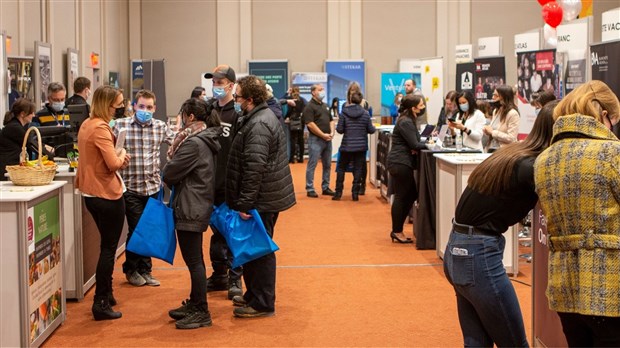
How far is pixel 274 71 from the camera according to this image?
59.1 feet

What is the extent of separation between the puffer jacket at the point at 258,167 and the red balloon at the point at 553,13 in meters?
6.98

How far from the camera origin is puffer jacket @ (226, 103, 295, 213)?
5.11 meters

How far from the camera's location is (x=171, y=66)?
1836 cm

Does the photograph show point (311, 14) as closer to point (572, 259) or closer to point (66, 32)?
point (66, 32)

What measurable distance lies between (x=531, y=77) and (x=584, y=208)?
8.04 m

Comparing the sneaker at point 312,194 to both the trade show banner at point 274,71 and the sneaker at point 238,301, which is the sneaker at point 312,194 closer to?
the sneaker at point 238,301

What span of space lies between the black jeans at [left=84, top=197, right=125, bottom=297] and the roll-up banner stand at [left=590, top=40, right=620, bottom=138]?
397 centimetres

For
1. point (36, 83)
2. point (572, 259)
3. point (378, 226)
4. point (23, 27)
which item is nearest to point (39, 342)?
point (572, 259)

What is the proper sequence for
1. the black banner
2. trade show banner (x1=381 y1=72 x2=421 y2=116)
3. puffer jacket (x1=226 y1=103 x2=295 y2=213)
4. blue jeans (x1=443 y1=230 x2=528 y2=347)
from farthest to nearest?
trade show banner (x1=381 y1=72 x2=421 y2=116) < the black banner < puffer jacket (x1=226 y1=103 x2=295 y2=213) < blue jeans (x1=443 y1=230 x2=528 y2=347)

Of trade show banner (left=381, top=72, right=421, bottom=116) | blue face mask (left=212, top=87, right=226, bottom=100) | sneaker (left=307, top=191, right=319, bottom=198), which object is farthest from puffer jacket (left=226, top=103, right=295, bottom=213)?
trade show banner (left=381, top=72, right=421, bottom=116)

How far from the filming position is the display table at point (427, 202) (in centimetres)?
764

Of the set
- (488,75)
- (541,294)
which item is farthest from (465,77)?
(541,294)

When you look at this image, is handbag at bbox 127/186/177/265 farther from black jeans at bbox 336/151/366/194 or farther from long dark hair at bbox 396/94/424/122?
black jeans at bbox 336/151/366/194

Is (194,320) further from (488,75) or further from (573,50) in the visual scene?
(488,75)
